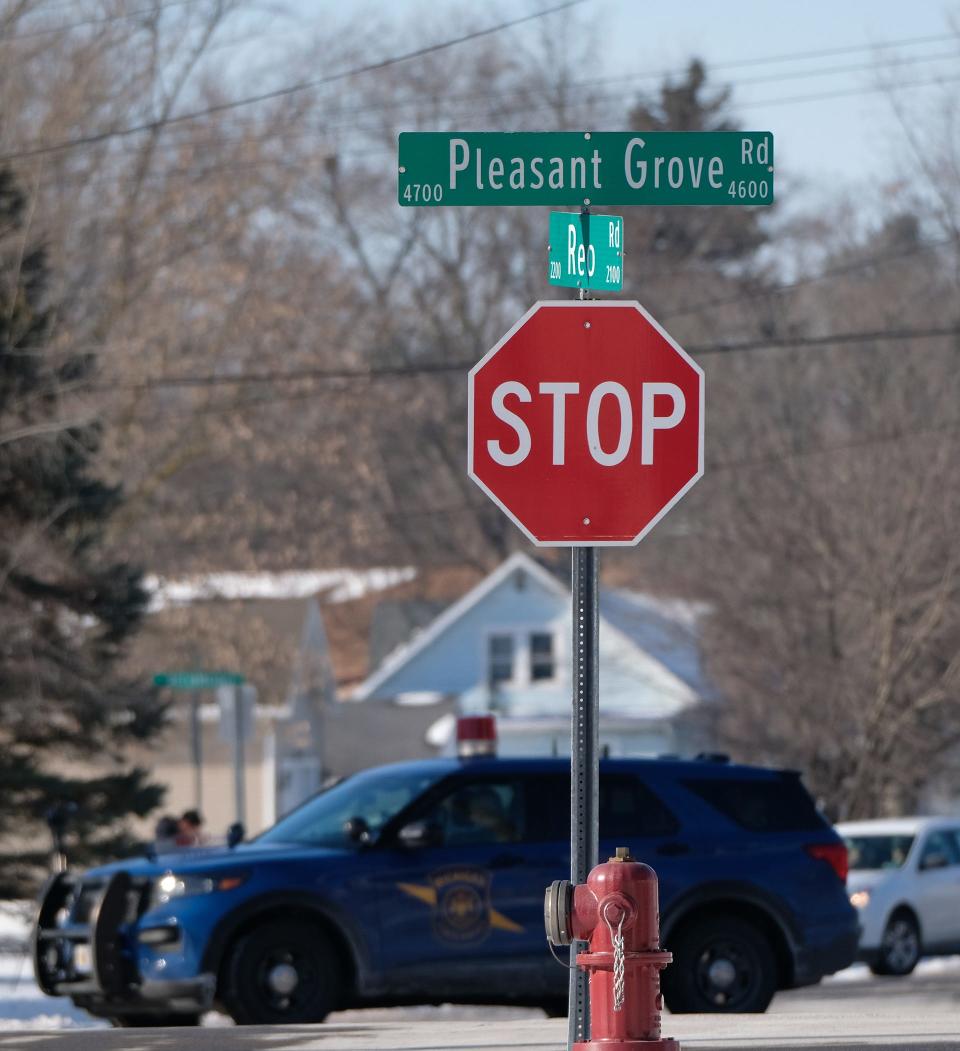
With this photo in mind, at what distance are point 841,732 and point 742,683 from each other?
233 cm

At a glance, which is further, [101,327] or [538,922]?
[101,327]

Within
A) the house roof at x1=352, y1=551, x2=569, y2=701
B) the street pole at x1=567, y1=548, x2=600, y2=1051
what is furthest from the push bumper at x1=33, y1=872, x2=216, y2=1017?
the house roof at x1=352, y1=551, x2=569, y2=701

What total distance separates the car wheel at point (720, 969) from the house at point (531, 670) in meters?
27.8

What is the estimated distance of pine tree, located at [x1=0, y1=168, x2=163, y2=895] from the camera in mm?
20922

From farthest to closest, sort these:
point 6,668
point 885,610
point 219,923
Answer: point 885,610, point 6,668, point 219,923

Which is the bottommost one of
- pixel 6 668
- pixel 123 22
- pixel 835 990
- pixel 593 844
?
pixel 835 990

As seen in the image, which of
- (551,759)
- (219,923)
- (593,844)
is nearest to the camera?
(593,844)

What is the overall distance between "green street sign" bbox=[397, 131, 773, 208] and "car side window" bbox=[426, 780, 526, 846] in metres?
5.67

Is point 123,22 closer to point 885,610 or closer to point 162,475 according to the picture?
point 162,475

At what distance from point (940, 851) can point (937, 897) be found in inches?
27.0

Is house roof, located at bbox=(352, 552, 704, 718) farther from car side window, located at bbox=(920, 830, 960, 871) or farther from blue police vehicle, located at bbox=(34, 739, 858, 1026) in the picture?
blue police vehicle, located at bbox=(34, 739, 858, 1026)

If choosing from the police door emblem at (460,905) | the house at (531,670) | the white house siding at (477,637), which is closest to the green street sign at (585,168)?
the police door emblem at (460,905)

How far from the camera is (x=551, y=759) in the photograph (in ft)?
40.9

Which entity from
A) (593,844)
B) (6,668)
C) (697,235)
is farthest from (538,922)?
(697,235)
